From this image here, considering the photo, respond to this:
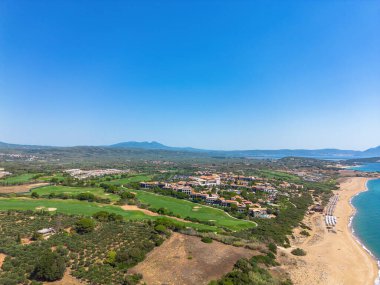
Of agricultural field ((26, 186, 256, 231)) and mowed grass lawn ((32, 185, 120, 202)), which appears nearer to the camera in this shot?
agricultural field ((26, 186, 256, 231))

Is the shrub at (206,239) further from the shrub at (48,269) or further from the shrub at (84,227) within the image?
the shrub at (48,269)

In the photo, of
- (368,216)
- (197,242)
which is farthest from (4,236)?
(368,216)

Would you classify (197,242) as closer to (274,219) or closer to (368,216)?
(274,219)

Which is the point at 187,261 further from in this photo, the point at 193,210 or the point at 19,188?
the point at 19,188

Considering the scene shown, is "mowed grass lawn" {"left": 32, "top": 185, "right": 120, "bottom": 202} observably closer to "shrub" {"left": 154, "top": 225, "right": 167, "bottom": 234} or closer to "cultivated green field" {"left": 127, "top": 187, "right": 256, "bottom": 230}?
"cultivated green field" {"left": 127, "top": 187, "right": 256, "bottom": 230}

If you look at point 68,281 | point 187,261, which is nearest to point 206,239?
point 187,261

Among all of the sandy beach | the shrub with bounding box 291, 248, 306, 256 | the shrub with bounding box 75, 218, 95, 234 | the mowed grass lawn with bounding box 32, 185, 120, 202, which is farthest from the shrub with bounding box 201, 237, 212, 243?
the mowed grass lawn with bounding box 32, 185, 120, 202
